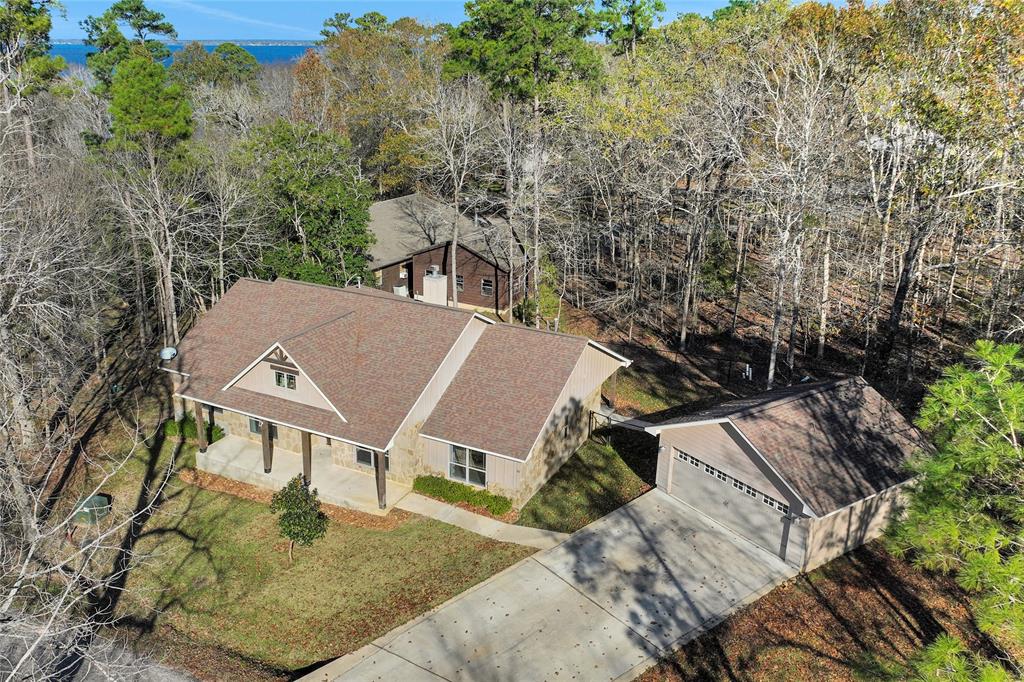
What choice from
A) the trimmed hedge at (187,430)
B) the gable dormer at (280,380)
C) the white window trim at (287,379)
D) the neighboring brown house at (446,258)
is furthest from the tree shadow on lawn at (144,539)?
the neighboring brown house at (446,258)

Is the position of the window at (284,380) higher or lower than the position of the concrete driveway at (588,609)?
higher

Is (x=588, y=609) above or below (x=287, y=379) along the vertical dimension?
below

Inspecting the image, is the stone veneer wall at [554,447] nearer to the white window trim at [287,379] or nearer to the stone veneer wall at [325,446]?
the stone veneer wall at [325,446]

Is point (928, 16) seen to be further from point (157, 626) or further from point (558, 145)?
point (157, 626)

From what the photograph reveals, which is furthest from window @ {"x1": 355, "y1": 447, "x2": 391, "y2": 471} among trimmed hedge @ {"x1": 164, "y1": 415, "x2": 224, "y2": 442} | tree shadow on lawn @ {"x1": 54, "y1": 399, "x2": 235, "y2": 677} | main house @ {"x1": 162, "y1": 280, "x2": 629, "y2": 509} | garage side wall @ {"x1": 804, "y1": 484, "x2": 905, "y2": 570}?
garage side wall @ {"x1": 804, "y1": 484, "x2": 905, "y2": 570}

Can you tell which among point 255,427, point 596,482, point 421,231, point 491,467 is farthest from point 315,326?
point 421,231

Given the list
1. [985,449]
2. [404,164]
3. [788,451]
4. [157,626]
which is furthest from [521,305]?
[985,449]

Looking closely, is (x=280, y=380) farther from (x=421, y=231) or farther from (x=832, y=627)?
(x=421, y=231)
